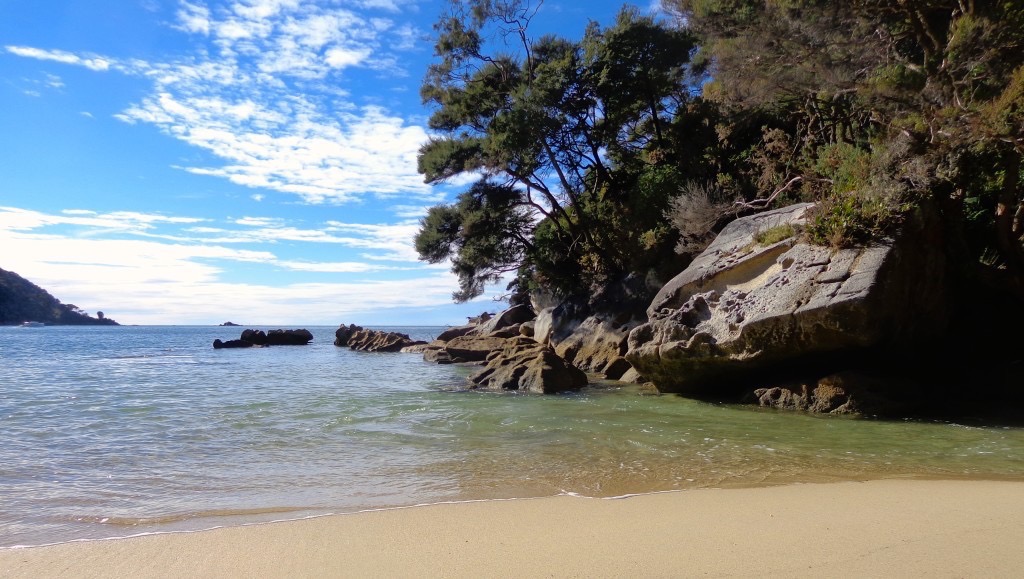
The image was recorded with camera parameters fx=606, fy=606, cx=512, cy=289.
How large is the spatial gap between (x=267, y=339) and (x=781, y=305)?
41.3 meters

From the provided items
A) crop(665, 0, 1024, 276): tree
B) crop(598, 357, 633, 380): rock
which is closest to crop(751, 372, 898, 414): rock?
crop(665, 0, 1024, 276): tree

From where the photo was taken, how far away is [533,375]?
1362cm

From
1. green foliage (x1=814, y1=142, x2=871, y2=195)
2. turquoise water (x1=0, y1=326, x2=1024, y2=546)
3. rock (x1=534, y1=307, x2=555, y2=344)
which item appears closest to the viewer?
turquoise water (x1=0, y1=326, x2=1024, y2=546)

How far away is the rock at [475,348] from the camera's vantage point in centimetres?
2422

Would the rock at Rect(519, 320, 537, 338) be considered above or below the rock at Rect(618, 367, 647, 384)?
above

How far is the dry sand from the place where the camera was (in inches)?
139

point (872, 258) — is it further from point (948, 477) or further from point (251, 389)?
point (251, 389)

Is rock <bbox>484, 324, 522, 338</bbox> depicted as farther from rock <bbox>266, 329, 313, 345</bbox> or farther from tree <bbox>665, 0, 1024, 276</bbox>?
rock <bbox>266, 329, 313, 345</bbox>

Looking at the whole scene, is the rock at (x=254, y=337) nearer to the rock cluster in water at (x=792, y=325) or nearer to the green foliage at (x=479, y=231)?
the green foliage at (x=479, y=231)

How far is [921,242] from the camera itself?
999 centimetres

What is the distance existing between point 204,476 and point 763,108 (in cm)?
1498

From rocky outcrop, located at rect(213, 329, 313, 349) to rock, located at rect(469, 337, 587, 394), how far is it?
32.2m

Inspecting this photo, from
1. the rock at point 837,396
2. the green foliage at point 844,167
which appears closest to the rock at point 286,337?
the green foliage at point 844,167

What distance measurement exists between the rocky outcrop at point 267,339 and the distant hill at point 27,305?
6736 cm
